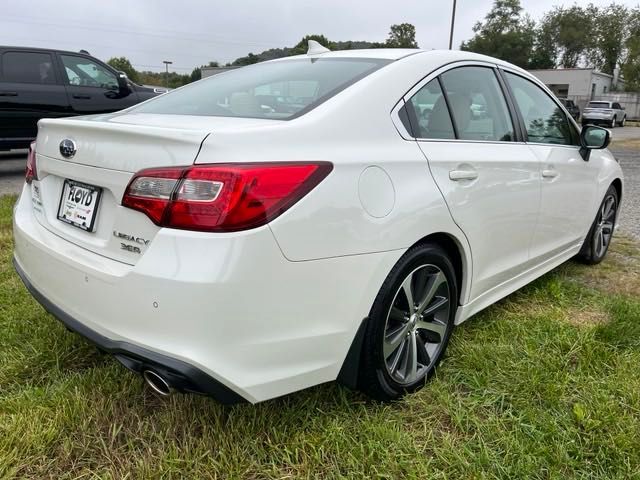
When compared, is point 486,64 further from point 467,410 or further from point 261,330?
point 261,330

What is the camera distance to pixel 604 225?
4238mm

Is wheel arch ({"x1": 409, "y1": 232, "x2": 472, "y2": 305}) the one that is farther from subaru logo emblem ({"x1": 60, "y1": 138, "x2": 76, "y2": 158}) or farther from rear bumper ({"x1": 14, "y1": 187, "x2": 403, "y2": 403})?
subaru logo emblem ({"x1": 60, "y1": 138, "x2": 76, "y2": 158})

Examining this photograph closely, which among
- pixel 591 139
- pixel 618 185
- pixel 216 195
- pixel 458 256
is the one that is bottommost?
pixel 458 256

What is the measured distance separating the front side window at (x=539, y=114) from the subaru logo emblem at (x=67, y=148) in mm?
2313

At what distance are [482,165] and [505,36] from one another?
239ft

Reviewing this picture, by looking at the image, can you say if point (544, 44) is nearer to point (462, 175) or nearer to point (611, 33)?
point (611, 33)

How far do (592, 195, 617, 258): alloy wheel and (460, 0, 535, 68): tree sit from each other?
6648 centimetres

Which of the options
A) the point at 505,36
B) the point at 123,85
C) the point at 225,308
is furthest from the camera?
the point at 505,36

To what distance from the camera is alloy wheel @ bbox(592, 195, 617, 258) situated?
13.5 ft

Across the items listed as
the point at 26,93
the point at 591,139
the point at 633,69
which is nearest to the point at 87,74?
the point at 26,93

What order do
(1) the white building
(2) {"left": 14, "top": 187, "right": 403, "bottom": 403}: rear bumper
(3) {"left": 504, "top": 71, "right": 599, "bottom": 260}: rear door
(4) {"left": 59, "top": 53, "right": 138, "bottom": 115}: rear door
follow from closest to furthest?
(2) {"left": 14, "top": 187, "right": 403, "bottom": 403}: rear bumper, (3) {"left": 504, "top": 71, "right": 599, "bottom": 260}: rear door, (4) {"left": 59, "top": 53, "right": 138, "bottom": 115}: rear door, (1) the white building

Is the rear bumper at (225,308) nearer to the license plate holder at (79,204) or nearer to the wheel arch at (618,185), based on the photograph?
the license plate holder at (79,204)

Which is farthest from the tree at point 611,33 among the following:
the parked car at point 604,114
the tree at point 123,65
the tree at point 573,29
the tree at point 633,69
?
the tree at point 123,65

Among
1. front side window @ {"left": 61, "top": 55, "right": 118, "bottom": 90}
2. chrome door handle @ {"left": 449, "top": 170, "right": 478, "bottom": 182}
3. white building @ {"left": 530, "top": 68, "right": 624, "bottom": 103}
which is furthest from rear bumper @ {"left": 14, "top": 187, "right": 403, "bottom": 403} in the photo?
white building @ {"left": 530, "top": 68, "right": 624, "bottom": 103}
